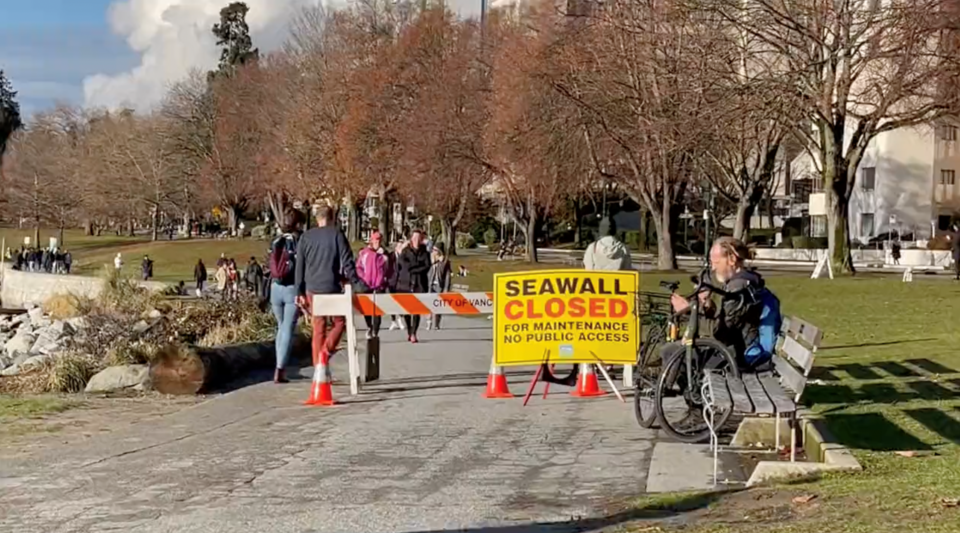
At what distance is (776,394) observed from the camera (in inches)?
354

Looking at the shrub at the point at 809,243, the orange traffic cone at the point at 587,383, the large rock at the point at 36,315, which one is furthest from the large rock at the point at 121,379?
the shrub at the point at 809,243

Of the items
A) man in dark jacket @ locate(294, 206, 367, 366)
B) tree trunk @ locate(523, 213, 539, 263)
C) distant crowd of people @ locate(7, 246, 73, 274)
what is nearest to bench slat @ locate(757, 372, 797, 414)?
man in dark jacket @ locate(294, 206, 367, 366)

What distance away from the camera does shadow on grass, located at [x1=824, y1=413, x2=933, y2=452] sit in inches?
358

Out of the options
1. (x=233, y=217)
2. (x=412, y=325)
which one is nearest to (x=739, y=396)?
(x=412, y=325)

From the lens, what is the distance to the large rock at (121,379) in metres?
14.6

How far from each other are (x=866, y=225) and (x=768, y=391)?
250ft

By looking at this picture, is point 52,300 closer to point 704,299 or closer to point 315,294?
point 315,294

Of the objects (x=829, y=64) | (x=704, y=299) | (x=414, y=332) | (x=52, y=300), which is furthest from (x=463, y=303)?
(x=52, y=300)

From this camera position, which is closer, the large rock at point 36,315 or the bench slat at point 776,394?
the bench slat at point 776,394

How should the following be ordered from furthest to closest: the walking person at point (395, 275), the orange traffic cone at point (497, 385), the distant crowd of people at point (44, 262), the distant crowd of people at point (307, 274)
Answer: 1. the distant crowd of people at point (44, 262)
2. the walking person at point (395, 275)
3. the distant crowd of people at point (307, 274)
4. the orange traffic cone at point (497, 385)

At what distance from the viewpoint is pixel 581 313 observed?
1250cm

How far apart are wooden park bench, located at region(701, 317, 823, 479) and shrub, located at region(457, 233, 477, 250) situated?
239 feet

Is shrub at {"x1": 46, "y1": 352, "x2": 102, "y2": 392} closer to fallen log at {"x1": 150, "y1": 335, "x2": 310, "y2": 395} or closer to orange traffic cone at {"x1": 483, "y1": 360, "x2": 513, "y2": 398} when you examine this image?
fallen log at {"x1": 150, "y1": 335, "x2": 310, "y2": 395}

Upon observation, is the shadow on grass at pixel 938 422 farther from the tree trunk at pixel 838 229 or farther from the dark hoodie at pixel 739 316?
the tree trunk at pixel 838 229
